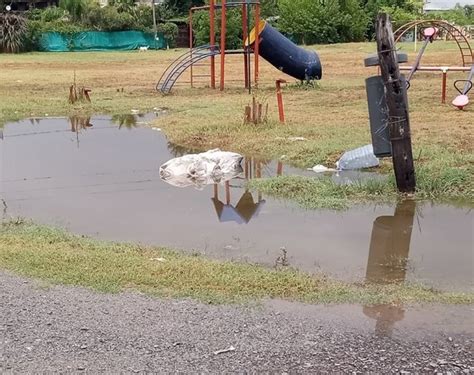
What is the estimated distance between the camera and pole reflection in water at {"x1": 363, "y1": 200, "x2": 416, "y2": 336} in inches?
186

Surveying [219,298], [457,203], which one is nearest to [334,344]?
[219,298]

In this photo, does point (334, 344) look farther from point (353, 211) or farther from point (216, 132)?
point (216, 132)

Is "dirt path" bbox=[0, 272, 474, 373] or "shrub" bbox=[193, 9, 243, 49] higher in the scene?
"shrub" bbox=[193, 9, 243, 49]

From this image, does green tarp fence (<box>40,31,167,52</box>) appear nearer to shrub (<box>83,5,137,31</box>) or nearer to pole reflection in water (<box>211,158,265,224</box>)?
shrub (<box>83,5,137,31</box>)

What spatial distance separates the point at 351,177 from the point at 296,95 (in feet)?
32.9

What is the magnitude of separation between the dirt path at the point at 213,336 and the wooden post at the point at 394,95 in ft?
10.7

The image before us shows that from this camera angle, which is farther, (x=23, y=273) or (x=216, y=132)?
(x=216, y=132)

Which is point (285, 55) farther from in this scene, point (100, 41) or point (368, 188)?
point (100, 41)

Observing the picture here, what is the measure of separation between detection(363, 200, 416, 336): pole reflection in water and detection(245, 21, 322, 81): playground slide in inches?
515

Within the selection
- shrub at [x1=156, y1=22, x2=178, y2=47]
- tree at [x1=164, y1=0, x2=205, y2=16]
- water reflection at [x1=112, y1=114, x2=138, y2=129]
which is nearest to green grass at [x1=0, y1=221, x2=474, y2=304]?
water reflection at [x1=112, y1=114, x2=138, y2=129]

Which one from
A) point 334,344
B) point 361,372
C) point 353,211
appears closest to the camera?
point 361,372

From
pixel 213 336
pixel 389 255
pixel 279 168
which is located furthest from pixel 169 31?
pixel 213 336

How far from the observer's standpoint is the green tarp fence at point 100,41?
47188 mm

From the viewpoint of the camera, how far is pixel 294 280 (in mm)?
5359
